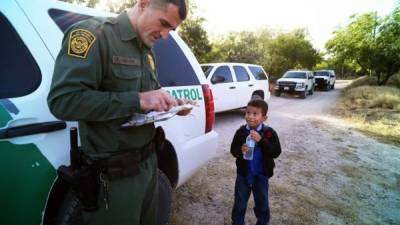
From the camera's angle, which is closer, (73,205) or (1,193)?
(1,193)

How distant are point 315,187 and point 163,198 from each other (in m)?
2.64

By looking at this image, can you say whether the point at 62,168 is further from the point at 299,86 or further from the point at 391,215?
the point at 299,86

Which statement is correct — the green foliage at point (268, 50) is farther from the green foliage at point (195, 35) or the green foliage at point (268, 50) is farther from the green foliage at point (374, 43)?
the green foliage at point (374, 43)

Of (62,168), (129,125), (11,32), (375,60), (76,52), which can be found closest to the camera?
(76,52)

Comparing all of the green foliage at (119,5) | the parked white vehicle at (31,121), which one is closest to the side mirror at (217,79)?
the parked white vehicle at (31,121)

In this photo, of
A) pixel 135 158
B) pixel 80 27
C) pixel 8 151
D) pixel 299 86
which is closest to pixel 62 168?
pixel 8 151

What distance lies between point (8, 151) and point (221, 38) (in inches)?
1021

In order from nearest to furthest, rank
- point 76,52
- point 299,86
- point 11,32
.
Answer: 1. point 76,52
2. point 11,32
3. point 299,86

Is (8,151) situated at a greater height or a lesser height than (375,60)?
greater

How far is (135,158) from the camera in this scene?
1398mm

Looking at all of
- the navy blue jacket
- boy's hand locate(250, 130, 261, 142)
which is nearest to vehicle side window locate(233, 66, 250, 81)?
the navy blue jacket

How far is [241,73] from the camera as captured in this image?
900cm

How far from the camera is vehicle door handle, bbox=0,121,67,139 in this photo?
136 cm

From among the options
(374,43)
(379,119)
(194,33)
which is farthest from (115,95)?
(374,43)
